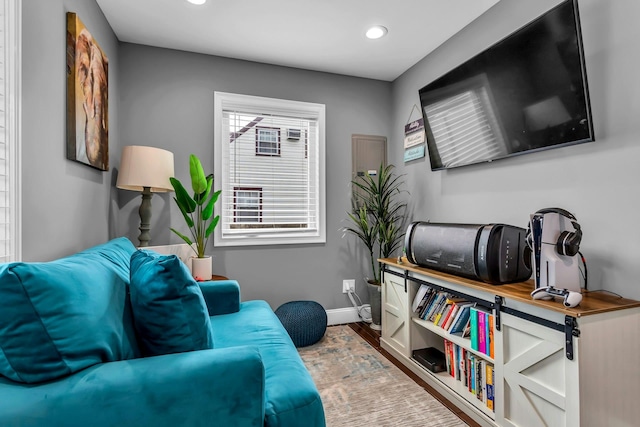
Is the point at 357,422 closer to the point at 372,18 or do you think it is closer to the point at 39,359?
the point at 39,359

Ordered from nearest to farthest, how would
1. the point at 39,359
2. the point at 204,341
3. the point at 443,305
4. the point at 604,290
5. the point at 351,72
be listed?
1. the point at 39,359
2. the point at 204,341
3. the point at 604,290
4. the point at 443,305
5. the point at 351,72

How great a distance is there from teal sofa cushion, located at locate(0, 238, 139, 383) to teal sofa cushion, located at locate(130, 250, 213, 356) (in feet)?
0.29

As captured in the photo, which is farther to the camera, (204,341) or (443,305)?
(443,305)

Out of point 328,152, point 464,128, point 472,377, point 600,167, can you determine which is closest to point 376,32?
point 464,128

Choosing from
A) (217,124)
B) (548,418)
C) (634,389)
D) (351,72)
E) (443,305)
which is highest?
(351,72)

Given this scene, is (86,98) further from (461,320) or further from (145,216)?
(461,320)

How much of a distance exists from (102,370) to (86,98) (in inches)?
64.5

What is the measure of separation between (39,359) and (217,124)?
92.8 inches

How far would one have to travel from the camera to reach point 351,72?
125 inches

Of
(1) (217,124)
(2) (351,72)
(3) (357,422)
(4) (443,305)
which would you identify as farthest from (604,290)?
(1) (217,124)

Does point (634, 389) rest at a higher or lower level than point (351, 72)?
lower

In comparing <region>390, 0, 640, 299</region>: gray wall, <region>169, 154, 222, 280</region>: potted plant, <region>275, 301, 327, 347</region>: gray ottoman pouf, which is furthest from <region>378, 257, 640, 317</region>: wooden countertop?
<region>169, 154, 222, 280</region>: potted plant

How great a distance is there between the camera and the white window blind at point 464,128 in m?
2.08

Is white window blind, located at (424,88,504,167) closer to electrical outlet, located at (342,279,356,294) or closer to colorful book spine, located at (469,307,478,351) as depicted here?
colorful book spine, located at (469,307,478,351)
